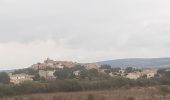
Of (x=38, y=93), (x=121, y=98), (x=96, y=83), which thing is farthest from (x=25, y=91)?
(x=121, y=98)

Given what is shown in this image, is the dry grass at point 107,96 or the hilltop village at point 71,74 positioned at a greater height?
the hilltop village at point 71,74

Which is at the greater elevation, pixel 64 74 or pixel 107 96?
pixel 64 74

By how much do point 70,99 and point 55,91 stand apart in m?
17.2

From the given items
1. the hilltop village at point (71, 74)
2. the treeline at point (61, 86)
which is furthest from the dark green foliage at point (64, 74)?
the treeline at point (61, 86)

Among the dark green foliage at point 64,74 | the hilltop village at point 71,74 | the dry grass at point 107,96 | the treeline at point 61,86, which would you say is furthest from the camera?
Result: the dark green foliage at point 64,74

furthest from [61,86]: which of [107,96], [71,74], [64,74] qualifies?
[64,74]

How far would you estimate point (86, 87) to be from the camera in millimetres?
70812

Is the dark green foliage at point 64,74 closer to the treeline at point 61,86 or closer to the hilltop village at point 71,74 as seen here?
the hilltop village at point 71,74

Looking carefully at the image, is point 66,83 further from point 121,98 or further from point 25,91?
point 121,98

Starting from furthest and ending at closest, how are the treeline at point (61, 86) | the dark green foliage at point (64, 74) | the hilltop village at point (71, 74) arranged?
the dark green foliage at point (64, 74), the hilltop village at point (71, 74), the treeline at point (61, 86)

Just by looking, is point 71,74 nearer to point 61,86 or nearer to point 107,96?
point 61,86

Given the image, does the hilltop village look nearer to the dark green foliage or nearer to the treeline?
the dark green foliage

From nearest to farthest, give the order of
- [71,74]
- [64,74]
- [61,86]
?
[61,86], [71,74], [64,74]

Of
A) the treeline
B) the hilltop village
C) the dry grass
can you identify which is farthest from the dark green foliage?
the dry grass
